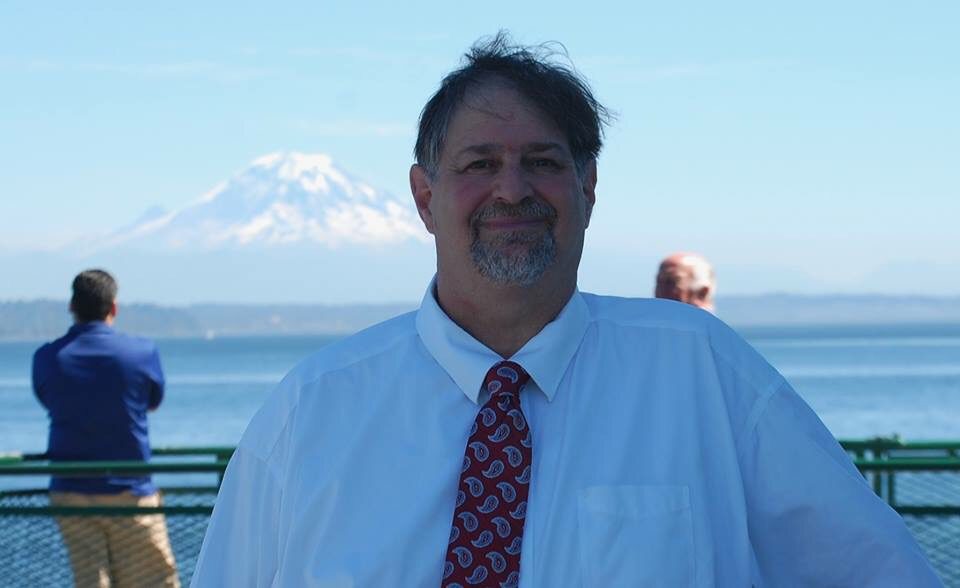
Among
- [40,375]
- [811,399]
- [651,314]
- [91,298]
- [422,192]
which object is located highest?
[811,399]

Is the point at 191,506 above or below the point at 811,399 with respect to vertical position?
below

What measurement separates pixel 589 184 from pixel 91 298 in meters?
4.77

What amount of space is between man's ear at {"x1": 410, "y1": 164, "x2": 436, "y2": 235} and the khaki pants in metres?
3.00

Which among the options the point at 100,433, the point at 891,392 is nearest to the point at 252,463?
the point at 100,433

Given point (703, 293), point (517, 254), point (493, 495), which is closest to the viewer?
point (493, 495)

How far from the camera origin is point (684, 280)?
21.4ft

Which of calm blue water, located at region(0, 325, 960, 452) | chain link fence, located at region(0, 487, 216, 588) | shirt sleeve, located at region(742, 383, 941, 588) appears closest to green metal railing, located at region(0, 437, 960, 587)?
chain link fence, located at region(0, 487, 216, 588)

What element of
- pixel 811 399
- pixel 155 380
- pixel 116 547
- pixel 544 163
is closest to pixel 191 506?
pixel 116 547

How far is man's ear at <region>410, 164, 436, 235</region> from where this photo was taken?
306 cm

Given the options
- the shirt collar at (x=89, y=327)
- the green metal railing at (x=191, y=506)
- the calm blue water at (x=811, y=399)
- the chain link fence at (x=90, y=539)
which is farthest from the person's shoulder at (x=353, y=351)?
the calm blue water at (x=811, y=399)

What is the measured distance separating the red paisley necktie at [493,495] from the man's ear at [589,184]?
364 mm

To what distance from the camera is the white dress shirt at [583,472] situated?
8.73 ft

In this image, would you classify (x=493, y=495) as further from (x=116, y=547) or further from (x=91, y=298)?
(x=91, y=298)

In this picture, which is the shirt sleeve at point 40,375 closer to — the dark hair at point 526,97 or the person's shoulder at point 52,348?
the person's shoulder at point 52,348
